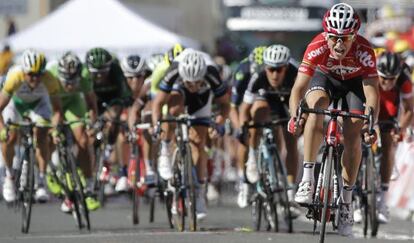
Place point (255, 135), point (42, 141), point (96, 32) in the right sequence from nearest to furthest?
point (255, 135) < point (42, 141) < point (96, 32)

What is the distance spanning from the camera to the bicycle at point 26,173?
15906 millimetres

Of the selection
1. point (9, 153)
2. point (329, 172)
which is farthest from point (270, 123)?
point (329, 172)

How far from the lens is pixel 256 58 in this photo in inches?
687

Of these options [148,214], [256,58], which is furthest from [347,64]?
[148,214]

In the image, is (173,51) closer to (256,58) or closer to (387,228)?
(256,58)

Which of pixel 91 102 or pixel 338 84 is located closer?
A: pixel 338 84

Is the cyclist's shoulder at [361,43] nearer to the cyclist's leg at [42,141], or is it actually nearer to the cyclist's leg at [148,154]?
the cyclist's leg at [42,141]

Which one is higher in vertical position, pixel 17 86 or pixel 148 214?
pixel 17 86

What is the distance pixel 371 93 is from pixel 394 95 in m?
3.93

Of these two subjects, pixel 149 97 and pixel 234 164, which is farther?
pixel 234 164

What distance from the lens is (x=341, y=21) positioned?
40.9 ft

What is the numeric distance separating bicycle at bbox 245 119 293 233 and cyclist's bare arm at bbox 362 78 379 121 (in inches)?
126

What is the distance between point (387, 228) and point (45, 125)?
3.95m

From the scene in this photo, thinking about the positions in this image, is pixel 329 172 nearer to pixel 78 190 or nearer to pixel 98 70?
pixel 78 190
